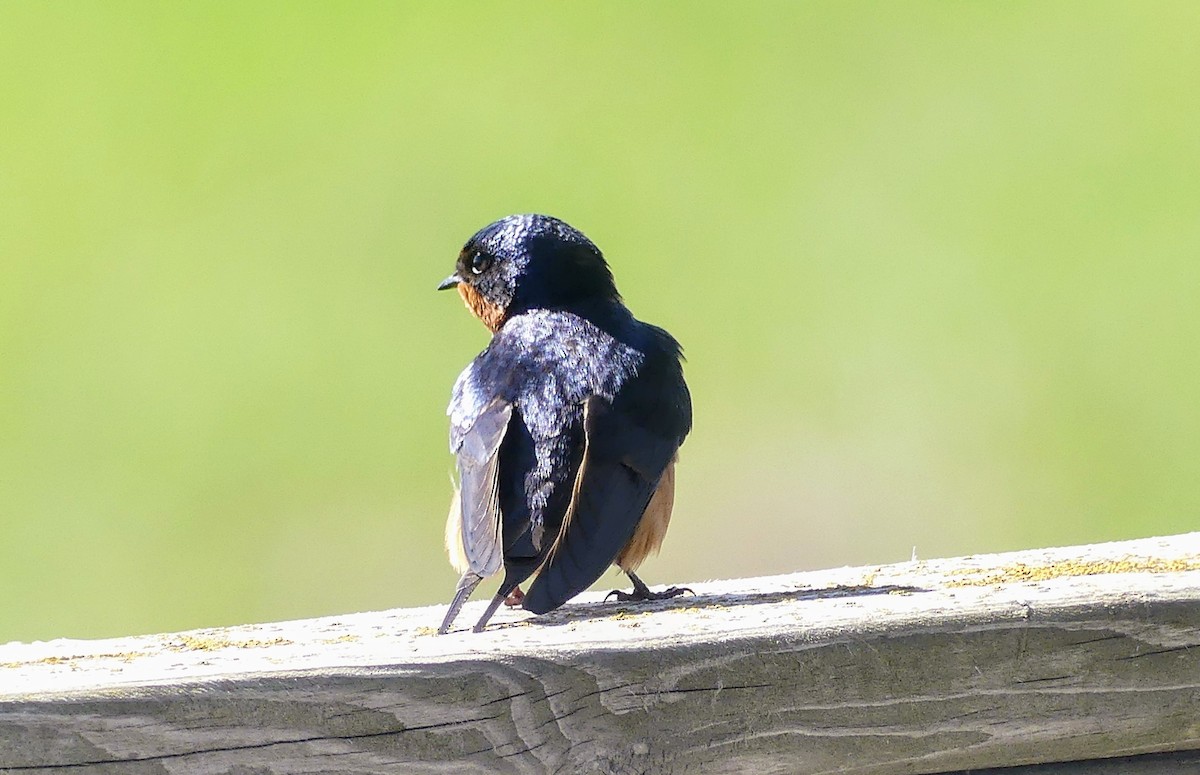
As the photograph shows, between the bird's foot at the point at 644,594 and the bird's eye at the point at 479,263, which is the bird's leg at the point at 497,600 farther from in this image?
the bird's eye at the point at 479,263

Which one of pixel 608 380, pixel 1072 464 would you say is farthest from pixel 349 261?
pixel 608 380

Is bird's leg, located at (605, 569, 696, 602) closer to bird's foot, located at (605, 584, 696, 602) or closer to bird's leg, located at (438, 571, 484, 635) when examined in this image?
bird's foot, located at (605, 584, 696, 602)

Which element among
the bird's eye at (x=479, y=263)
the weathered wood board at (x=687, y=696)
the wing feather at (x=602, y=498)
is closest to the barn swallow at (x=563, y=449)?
the wing feather at (x=602, y=498)

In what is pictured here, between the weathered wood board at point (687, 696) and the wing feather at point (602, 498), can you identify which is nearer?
the weathered wood board at point (687, 696)

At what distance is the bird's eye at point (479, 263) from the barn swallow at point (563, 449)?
0.32 meters

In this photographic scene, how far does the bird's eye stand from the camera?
544 cm

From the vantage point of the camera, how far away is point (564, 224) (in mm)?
5371

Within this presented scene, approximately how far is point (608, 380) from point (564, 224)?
0.93 meters

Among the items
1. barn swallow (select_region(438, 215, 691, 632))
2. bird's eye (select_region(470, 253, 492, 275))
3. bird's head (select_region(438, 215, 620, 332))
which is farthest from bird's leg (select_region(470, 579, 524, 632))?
bird's eye (select_region(470, 253, 492, 275))

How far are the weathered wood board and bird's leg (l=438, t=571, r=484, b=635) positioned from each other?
1.25ft

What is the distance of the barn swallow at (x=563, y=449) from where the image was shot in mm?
4086

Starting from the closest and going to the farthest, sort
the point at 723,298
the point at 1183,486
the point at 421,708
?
the point at 421,708
the point at 1183,486
the point at 723,298

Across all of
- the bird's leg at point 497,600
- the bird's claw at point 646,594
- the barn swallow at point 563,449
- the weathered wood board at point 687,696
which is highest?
the barn swallow at point 563,449

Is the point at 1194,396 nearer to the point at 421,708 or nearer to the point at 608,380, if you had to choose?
the point at 608,380
